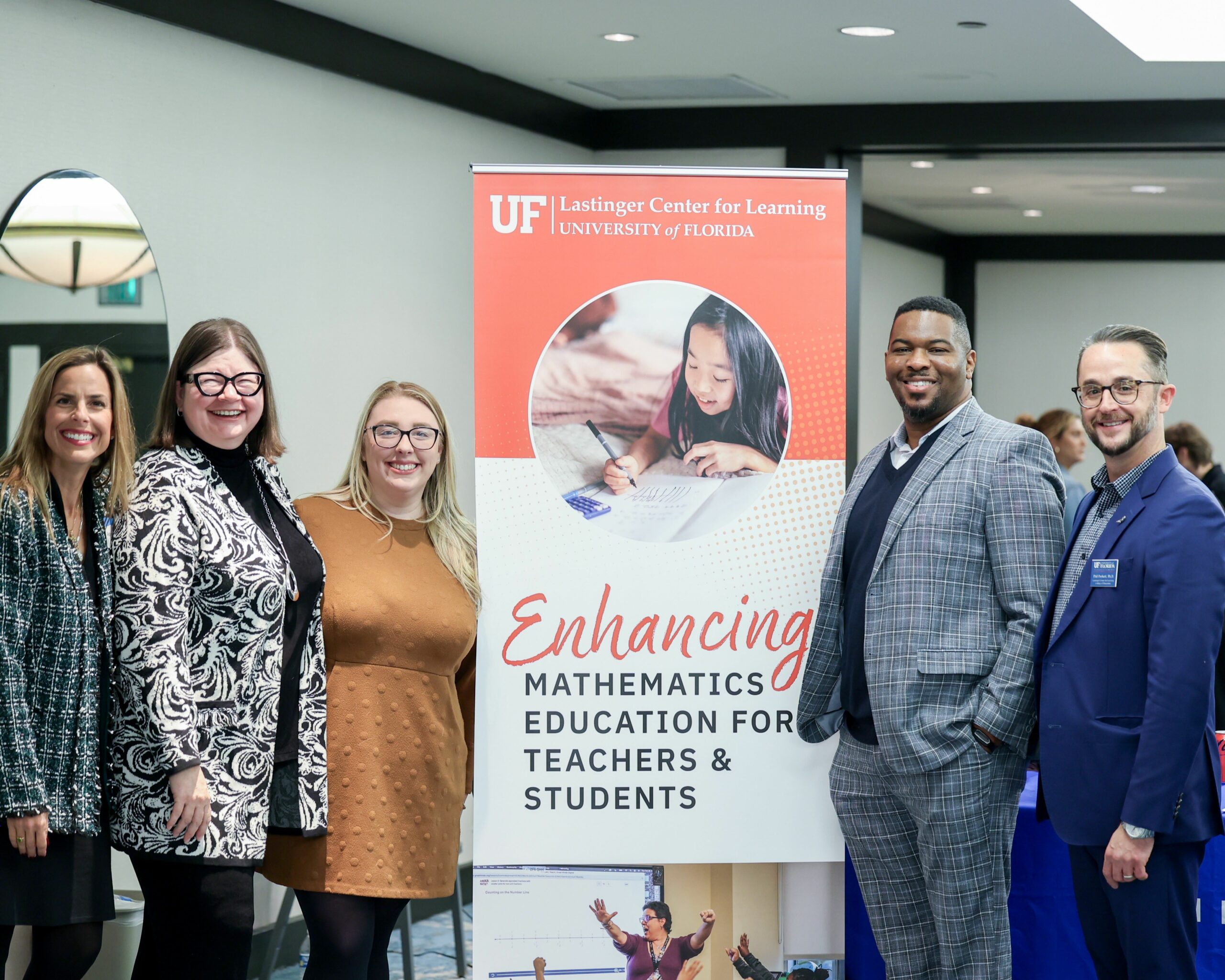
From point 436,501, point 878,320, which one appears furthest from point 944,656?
point 878,320

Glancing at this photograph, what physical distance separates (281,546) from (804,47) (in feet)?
9.71

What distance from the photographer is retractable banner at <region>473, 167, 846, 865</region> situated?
2902mm

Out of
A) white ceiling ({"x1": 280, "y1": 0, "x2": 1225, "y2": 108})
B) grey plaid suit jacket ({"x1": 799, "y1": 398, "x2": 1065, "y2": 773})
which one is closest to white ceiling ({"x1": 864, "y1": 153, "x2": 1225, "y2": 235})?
white ceiling ({"x1": 280, "y1": 0, "x2": 1225, "y2": 108})

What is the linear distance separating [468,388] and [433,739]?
8.75 ft

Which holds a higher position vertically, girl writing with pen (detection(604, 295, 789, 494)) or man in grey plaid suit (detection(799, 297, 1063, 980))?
girl writing with pen (detection(604, 295, 789, 494))

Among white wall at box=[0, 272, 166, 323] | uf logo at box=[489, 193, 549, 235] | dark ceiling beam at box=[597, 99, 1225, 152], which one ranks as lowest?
white wall at box=[0, 272, 166, 323]

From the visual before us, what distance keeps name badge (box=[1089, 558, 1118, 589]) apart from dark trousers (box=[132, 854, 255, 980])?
159 cm

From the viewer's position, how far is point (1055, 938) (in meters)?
3.16

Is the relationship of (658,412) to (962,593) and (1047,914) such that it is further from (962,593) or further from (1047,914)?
(1047,914)

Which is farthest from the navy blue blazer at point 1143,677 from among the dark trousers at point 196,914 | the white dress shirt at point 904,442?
the dark trousers at point 196,914

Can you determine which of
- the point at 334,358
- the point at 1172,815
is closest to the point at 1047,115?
the point at 334,358

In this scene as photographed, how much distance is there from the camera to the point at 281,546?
2535 mm

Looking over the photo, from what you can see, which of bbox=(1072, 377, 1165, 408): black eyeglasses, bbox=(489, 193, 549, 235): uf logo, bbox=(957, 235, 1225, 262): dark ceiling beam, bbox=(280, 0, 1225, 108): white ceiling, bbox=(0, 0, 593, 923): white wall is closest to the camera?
bbox=(1072, 377, 1165, 408): black eyeglasses

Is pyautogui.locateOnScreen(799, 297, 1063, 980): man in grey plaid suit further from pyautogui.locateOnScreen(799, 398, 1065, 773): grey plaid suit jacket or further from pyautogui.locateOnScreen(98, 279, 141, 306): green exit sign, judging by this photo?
pyautogui.locateOnScreen(98, 279, 141, 306): green exit sign
